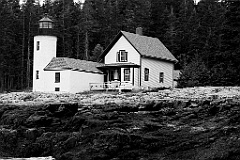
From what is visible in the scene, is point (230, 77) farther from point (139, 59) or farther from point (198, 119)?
point (198, 119)

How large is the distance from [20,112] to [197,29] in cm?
4403

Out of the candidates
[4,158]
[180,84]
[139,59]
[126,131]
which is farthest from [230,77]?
[4,158]

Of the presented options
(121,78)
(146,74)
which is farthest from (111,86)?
(146,74)

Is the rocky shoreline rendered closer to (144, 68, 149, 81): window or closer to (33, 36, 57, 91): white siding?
(144, 68, 149, 81): window

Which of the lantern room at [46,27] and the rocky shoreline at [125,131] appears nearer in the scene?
the rocky shoreline at [125,131]

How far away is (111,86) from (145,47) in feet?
17.5

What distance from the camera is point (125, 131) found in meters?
19.4

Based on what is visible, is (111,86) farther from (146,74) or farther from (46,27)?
(46,27)

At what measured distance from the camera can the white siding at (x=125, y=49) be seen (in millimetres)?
44013

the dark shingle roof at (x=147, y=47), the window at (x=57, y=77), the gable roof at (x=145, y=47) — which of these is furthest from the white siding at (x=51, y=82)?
the dark shingle roof at (x=147, y=47)

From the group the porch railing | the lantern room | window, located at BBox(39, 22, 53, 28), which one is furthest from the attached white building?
window, located at BBox(39, 22, 53, 28)

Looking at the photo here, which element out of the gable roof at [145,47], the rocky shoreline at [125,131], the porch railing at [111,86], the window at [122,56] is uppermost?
the gable roof at [145,47]

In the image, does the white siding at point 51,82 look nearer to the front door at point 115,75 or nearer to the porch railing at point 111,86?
the porch railing at point 111,86

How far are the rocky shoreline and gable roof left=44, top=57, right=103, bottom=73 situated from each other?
16563 millimetres
